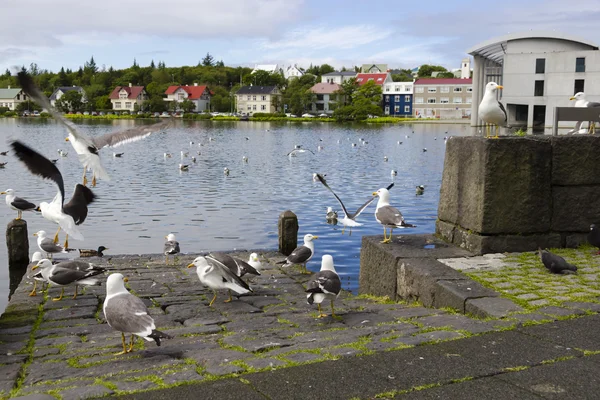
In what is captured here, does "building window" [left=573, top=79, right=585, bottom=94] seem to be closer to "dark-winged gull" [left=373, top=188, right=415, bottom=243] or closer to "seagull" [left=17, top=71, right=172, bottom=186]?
"dark-winged gull" [left=373, top=188, right=415, bottom=243]

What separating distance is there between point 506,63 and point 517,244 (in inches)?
2718

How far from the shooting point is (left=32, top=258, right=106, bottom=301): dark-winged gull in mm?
8352

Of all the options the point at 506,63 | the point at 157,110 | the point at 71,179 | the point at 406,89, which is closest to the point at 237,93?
the point at 157,110

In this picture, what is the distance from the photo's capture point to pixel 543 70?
69.2m

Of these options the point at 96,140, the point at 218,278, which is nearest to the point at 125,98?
the point at 96,140

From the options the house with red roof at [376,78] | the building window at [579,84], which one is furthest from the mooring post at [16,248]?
the house with red roof at [376,78]

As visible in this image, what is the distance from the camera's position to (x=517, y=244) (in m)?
8.62

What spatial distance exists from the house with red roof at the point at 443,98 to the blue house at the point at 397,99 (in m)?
1.90

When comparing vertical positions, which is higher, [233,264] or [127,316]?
[127,316]

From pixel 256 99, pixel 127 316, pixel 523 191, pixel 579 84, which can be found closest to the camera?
pixel 127 316

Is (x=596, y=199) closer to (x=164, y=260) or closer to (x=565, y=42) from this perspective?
(x=164, y=260)

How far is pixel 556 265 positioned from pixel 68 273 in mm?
6434

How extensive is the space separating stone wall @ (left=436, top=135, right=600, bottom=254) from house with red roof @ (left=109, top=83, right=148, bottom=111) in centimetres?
14597

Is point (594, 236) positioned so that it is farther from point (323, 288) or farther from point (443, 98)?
point (443, 98)
